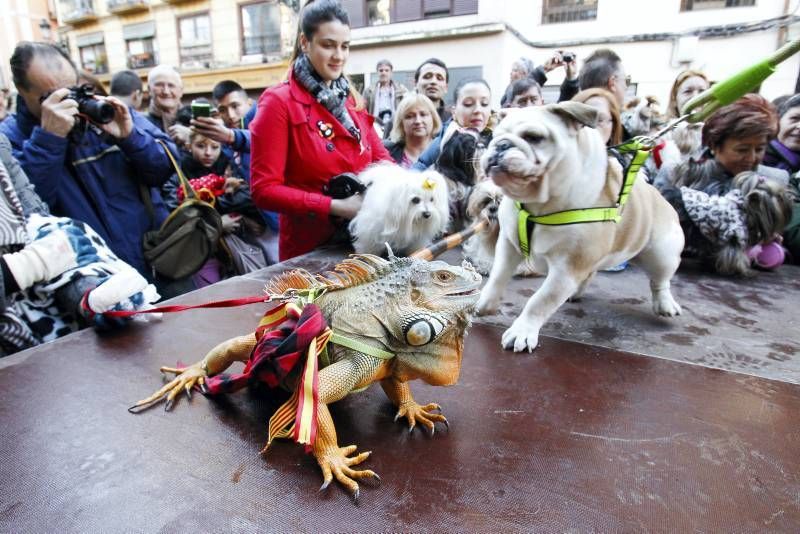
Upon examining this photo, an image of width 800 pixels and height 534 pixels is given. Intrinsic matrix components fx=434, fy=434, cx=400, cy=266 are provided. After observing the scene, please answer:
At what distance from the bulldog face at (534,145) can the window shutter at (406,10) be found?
31.3ft

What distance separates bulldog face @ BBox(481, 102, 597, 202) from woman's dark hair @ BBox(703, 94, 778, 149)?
A: 1.20 metres

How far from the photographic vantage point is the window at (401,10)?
29.2 feet

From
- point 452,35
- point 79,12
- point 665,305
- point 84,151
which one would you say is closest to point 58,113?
point 84,151

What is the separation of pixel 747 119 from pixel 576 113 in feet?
4.46

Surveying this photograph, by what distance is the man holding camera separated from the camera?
1491mm

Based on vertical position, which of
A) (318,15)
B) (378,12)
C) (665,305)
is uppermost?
(378,12)

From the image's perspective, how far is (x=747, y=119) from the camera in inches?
74.5

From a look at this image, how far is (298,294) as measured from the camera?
0.83 m

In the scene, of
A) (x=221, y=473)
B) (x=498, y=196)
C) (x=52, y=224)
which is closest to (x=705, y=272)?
(x=498, y=196)

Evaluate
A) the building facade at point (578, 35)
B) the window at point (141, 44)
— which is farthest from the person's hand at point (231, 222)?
the window at point (141, 44)

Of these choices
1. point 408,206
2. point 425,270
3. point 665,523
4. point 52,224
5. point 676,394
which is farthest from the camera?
point 408,206

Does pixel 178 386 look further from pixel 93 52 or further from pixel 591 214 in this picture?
pixel 93 52

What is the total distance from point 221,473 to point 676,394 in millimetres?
975

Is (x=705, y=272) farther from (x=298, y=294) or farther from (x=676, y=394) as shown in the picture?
(x=298, y=294)
